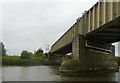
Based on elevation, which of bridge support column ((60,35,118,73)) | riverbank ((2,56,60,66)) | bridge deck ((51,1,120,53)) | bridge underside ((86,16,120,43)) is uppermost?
bridge deck ((51,1,120,53))

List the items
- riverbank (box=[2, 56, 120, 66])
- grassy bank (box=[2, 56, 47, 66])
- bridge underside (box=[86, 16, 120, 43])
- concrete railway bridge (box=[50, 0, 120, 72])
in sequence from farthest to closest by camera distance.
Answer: riverbank (box=[2, 56, 120, 66]), grassy bank (box=[2, 56, 47, 66]), bridge underside (box=[86, 16, 120, 43]), concrete railway bridge (box=[50, 0, 120, 72])

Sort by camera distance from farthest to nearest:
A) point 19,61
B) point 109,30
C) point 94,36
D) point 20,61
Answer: point 20,61 < point 19,61 < point 94,36 < point 109,30

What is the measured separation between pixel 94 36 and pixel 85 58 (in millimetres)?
3535

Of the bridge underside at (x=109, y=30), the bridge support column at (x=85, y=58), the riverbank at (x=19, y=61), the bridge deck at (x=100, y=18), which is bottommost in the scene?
the riverbank at (x=19, y=61)

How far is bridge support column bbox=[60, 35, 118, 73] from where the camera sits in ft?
74.9

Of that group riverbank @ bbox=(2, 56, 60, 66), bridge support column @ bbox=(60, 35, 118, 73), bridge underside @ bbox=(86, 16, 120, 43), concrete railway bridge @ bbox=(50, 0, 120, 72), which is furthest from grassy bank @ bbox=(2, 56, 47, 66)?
bridge underside @ bbox=(86, 16, 120, 43)

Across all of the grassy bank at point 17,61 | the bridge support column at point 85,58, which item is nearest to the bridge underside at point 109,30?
the bridge support column at point 85,58

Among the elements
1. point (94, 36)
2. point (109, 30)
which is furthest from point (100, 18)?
point (94, 36)

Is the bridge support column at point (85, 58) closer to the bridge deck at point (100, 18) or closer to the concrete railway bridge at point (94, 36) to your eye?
the concrete railway bridge at point (94, 36)

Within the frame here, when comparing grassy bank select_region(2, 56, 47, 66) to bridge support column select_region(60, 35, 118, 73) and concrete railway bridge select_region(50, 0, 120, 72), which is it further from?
bridge support column select_region(60, 35, 118, 73)

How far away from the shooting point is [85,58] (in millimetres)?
24375

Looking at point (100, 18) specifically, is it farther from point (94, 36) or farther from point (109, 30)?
point (94, 36)

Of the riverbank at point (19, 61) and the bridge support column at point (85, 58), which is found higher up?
the bridge support column at point (85, 58)

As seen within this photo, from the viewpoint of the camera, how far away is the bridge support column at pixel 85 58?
2283 cm
